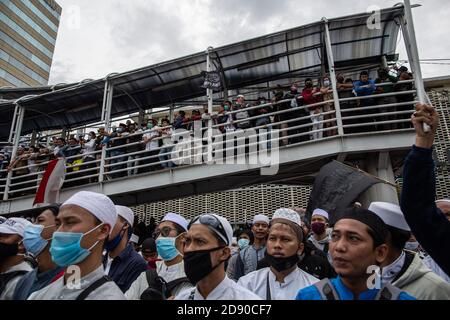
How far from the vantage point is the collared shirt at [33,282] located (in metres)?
2.50

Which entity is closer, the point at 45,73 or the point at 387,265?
the point at 387,265

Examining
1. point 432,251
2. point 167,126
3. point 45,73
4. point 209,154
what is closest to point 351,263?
point 432,251

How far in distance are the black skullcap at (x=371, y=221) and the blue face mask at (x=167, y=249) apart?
188 centimetres

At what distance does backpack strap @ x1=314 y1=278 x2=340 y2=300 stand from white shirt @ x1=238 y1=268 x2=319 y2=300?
34.2 inches

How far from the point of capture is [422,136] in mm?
1809

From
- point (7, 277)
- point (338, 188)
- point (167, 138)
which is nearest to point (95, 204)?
point (7, 277)

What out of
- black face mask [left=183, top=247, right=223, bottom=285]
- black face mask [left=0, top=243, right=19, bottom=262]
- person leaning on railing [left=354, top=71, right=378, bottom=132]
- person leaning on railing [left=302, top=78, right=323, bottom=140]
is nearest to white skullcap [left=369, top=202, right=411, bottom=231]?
black face mask [left=183, top=247, right=223, bottom=285]

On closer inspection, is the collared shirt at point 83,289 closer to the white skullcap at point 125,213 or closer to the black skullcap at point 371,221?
the black skullcap at point 371,221

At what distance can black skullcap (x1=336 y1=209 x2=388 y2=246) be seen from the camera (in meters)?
1.96

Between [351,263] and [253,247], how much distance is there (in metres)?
2.56

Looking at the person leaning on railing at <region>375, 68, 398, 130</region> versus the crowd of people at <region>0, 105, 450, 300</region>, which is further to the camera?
the person leaning on railing at <region>375, 68, 398, 130</region>

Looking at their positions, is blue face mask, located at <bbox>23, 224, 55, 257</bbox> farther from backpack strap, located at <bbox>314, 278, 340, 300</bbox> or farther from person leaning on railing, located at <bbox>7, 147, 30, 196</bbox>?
person leaning on railing, located at <bbox>7, 147, 30, 196</bbox>

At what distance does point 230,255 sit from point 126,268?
127cm
